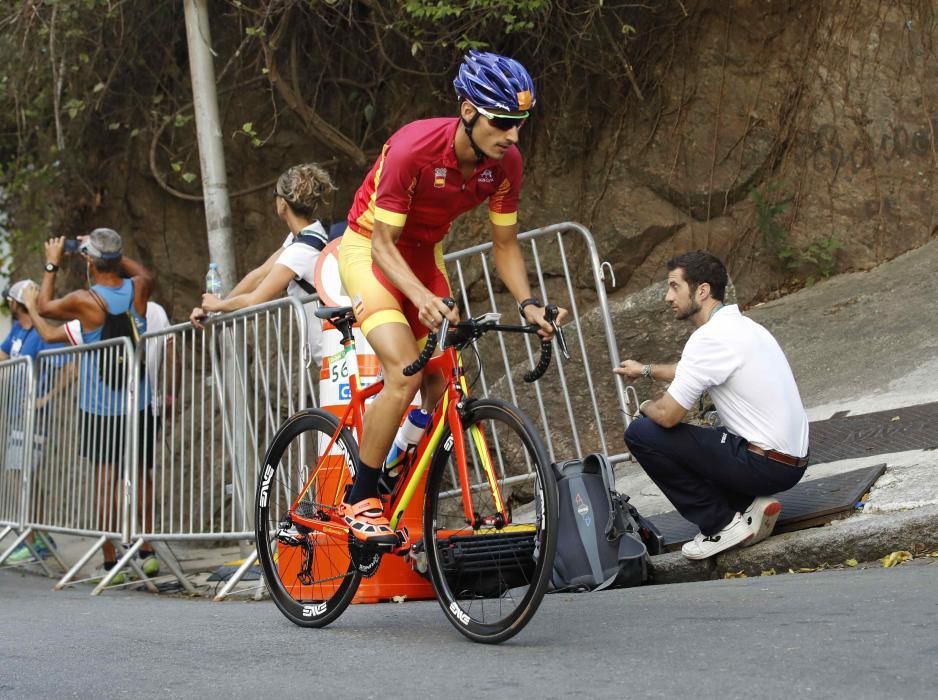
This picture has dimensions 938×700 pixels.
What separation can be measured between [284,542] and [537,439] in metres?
1.63

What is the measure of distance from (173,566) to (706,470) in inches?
147

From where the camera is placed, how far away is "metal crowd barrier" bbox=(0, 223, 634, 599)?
723 centimetres

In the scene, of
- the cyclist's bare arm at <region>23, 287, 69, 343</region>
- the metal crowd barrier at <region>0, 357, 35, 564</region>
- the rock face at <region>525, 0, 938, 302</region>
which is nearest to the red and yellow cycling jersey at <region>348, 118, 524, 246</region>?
the metal crowd barrier at <region>0, 357, 35, 564</region>

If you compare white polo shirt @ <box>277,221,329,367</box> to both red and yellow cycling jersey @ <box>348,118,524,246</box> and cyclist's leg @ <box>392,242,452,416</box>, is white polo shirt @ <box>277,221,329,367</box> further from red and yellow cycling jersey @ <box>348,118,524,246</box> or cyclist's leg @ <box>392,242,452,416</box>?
red and yellow cycling jersey @ <box>348,118,524,246</box>

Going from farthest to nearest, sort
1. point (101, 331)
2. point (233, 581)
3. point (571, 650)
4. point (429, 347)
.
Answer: point (101, 331), point (233, 581), point (429, 347), point (571, 650)

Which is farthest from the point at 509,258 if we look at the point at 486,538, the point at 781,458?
the point at 781,458

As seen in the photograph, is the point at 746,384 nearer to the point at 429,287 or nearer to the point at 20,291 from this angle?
the point at 429,287

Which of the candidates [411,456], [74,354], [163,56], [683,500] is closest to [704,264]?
[683,500]

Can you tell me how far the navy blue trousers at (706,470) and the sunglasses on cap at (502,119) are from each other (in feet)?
6.11

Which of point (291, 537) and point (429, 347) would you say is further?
point (291, 537)

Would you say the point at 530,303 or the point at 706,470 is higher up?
the point at 530,303

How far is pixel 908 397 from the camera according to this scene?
751cm

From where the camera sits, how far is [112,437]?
328 inches

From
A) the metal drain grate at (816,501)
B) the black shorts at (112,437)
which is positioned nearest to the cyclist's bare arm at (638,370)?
the metal drain grate at (816,501)
